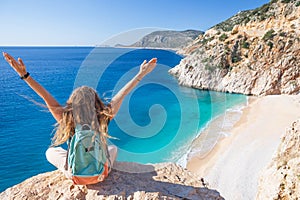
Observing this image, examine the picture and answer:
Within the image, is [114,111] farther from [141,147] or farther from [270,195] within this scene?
[141,147]

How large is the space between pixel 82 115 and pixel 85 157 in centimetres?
44

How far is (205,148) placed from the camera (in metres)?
14.5

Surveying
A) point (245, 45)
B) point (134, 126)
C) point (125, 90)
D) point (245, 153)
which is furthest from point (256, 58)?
point (125, 90)

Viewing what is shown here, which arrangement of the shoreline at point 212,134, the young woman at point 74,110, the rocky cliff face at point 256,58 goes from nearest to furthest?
the young woman at point 74,110 → the shoreline at point 212,134 → the rocky cliff face at point 256,58

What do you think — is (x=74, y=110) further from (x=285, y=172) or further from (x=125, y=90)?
(x=285, y=172)

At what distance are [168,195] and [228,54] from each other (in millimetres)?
33532

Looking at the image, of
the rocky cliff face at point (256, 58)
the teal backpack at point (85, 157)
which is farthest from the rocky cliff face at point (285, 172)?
the rocky cliff face at point (256, 58)

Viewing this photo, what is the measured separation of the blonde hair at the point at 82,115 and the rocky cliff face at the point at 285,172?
1.76m

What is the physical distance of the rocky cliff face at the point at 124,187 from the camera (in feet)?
8.68


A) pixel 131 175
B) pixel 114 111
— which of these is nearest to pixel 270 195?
pixel 131 175

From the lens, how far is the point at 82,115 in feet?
9.09

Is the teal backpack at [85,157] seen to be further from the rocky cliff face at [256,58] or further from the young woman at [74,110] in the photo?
the rocky cliff face at [256,58]

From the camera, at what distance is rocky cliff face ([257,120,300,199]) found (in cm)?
232

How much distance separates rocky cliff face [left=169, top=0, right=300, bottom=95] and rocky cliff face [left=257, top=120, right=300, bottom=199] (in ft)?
87.3
